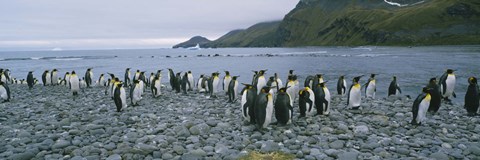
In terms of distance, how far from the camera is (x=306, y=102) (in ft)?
32.8

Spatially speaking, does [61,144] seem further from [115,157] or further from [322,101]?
[322,101]

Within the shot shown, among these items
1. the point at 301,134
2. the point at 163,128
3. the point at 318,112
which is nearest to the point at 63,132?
the point at 163,128

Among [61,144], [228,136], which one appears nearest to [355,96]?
Result: [228,136]

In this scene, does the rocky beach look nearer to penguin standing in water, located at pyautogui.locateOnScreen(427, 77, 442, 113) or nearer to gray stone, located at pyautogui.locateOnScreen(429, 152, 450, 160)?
gray stone, located at pyautogui.locateOnScreen(429, 152, 450, 160)

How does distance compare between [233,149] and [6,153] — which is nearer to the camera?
[6,153]

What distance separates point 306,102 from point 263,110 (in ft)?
6.39

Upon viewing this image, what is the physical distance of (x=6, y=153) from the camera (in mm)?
6801

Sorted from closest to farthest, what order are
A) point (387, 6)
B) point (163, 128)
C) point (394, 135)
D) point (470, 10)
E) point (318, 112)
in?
point (394, 135) → point (163, 128) → point (318, 112) → point (470, 10) → point (387, 6)

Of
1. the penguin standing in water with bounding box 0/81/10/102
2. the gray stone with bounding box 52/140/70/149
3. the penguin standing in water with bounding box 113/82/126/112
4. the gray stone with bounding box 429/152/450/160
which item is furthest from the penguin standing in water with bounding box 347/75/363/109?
the penguin standing in water with bounding box 0/81/10/102

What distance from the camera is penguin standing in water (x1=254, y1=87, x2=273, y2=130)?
8516 mm

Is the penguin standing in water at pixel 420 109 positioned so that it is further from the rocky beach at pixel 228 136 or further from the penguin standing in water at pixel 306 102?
the penguin standing in water at pixel 306 102

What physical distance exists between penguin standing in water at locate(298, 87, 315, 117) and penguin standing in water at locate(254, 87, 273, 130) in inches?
60.8

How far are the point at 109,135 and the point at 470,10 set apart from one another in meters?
127

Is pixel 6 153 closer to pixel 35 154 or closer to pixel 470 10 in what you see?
pixel 35 154
